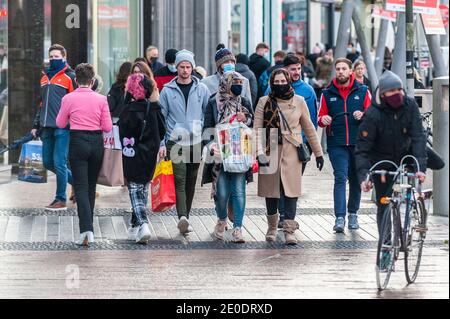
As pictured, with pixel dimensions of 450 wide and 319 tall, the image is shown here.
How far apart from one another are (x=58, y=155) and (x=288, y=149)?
3247 mm

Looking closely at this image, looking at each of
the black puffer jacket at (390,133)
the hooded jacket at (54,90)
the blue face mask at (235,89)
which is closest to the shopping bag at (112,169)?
the hooded jacket at (54,90)

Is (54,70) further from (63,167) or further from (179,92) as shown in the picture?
(179,92)

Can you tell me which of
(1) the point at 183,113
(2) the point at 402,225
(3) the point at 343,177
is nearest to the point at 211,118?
(1) the point at 183,113

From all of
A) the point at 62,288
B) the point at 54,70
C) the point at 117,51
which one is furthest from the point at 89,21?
the point at 62,288

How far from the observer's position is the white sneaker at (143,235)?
40.7 ft

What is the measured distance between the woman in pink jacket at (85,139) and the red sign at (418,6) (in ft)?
21.2

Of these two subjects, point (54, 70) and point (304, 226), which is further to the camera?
point (54, 70)

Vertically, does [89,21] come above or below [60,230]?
above

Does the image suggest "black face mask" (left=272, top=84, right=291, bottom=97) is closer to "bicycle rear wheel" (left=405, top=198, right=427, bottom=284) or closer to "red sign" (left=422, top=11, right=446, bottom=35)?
"bicycle rear wheel" (left=405, top=198, right=427, bottom=284)

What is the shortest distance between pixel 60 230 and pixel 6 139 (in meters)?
5.85

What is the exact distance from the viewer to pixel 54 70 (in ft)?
49.3

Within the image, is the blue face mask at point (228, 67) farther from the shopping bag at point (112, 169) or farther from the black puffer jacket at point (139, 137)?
the shopping bag at point (112, 169)
